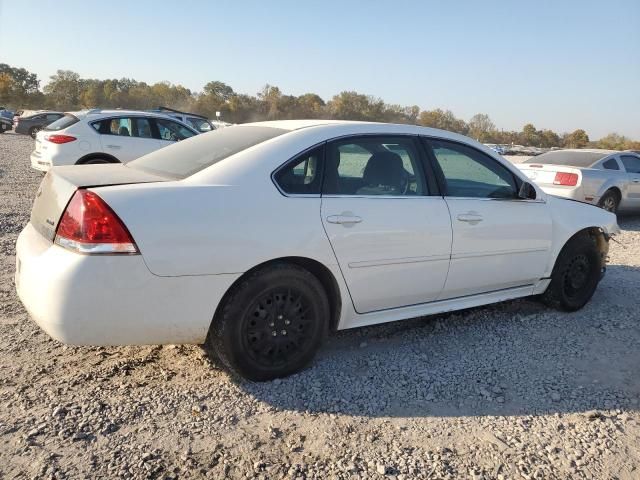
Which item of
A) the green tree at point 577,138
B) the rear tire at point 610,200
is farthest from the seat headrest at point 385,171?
the green tree at point 577,138

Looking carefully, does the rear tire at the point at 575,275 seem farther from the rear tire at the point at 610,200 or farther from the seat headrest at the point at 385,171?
the rear tire at the point at 610,200

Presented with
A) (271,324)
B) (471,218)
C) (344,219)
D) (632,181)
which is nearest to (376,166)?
(344,219)

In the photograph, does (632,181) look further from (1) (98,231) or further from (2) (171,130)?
(1) (98,231)

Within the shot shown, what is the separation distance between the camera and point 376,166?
3650mm

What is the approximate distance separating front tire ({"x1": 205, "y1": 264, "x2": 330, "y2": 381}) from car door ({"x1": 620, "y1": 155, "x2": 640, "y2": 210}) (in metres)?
9.27

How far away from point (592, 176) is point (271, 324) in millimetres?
8512

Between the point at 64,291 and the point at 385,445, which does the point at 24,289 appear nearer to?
the point at 64,291

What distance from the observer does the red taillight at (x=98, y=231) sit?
2.60m

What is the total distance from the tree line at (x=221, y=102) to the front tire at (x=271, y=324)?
Answer: 253 feet

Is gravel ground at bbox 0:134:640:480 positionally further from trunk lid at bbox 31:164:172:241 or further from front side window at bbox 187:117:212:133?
front side window at bbox 187:117:212:133

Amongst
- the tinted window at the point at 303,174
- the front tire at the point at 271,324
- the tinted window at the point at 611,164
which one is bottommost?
the front tire at the point at 271,324

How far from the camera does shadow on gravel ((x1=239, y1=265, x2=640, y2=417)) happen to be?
10.1 ft

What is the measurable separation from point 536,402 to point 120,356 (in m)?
2.60

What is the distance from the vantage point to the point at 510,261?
409 centimetres
